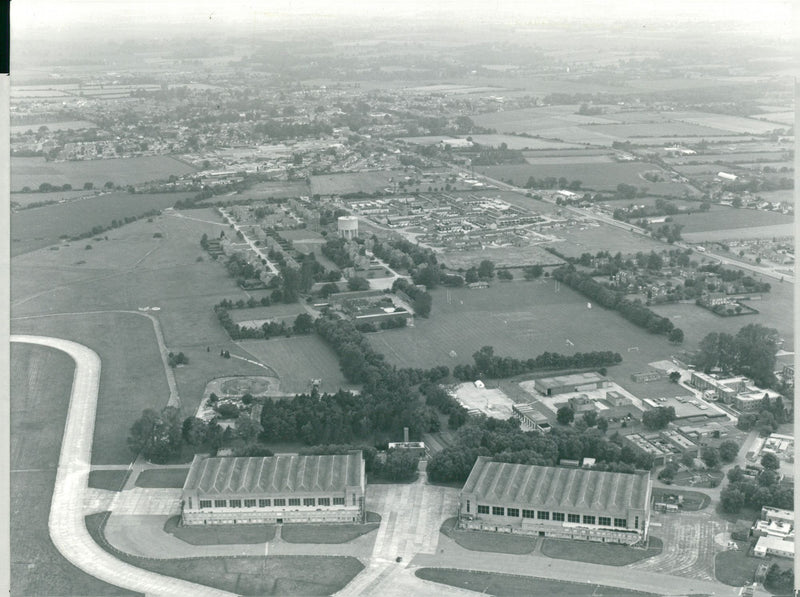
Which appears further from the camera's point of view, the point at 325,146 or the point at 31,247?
the point at 325,146

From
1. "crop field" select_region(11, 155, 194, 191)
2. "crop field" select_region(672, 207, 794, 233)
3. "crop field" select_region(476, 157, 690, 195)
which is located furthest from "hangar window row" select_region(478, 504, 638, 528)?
"crop field" select_region(11, 155, 194, 191)

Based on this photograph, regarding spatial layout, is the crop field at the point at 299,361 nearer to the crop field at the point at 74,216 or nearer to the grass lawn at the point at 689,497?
the grass lawn at the point at 689,497

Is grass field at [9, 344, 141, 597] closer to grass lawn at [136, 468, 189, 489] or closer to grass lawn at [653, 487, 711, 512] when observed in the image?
grass lawn at [136, 468, 189, 489]

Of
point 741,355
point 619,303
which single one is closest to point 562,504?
point 741,355

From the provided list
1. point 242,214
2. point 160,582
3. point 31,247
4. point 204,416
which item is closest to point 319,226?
point 242,214

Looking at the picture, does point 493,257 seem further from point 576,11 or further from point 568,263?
point 576,11

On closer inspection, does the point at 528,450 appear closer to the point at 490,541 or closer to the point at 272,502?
the point at 490,541
